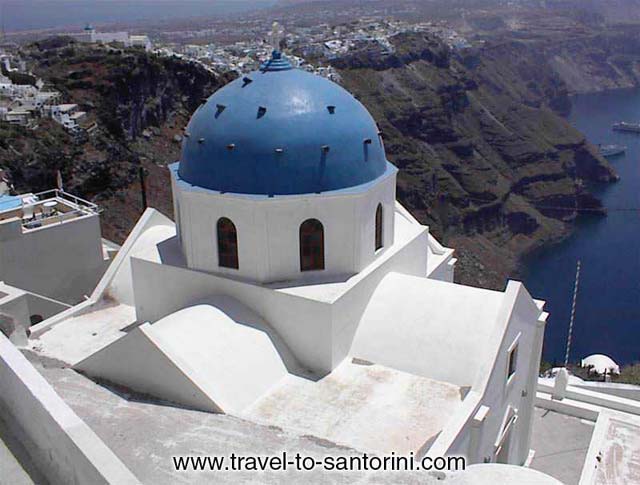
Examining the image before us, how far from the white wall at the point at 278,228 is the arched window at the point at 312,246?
0.36 ft

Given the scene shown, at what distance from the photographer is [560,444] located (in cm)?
1487

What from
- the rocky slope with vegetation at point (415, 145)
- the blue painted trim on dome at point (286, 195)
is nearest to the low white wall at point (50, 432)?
the blue painted trim on dome at point (286, 195)

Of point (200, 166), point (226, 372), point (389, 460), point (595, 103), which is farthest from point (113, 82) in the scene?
point (595, 103)

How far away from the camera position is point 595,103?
14438 cm

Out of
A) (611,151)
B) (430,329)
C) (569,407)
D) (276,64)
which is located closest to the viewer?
(430,329)

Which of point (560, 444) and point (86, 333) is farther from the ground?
point (86, 333)

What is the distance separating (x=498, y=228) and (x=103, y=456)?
6806 cm

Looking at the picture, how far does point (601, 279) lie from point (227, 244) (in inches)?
2090

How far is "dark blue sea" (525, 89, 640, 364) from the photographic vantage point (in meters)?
45.4

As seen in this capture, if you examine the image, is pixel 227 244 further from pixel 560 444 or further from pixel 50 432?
pixel 560 444

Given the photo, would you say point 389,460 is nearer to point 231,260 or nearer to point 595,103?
point 231,260

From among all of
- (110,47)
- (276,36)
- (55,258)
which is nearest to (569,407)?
(276,36)

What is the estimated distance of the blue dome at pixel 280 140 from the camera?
11.5 metres

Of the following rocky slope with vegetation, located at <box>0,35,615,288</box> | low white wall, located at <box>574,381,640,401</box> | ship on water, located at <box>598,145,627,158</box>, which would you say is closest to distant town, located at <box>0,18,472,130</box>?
rocky slope with vegetation, located at <box>0,35,615,288</box>
